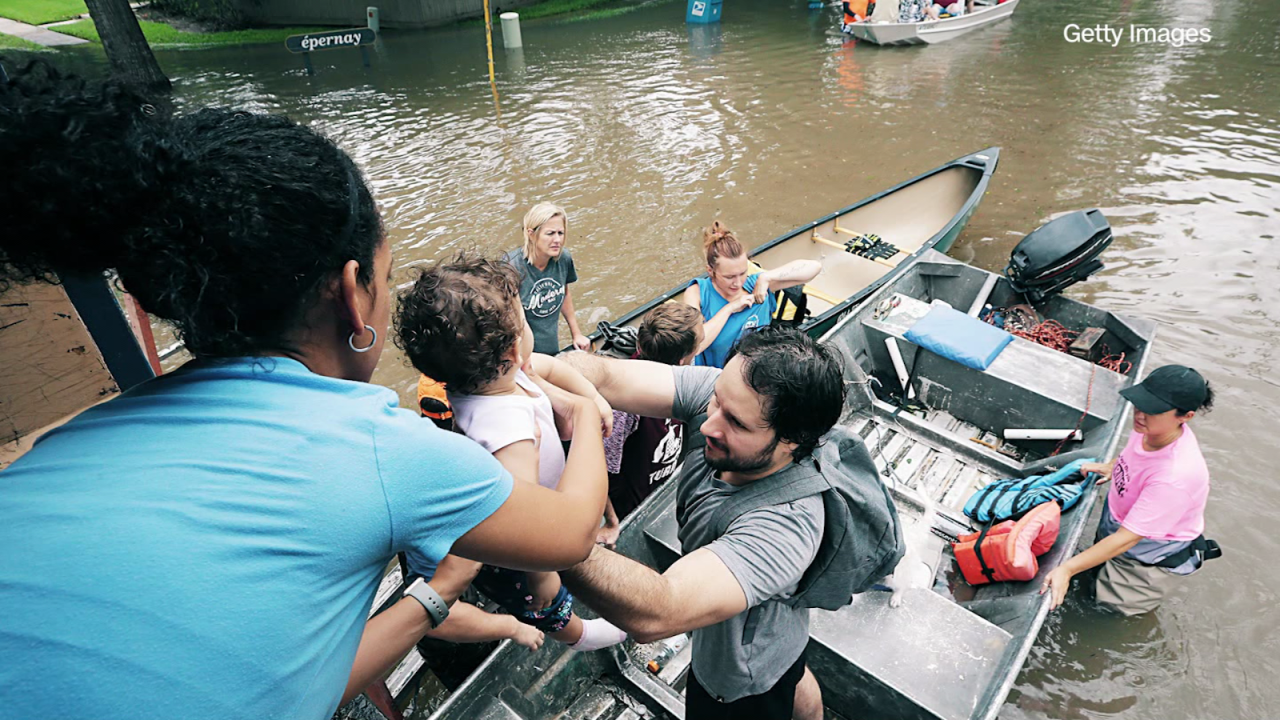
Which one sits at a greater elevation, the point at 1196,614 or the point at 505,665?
the point at 505,665

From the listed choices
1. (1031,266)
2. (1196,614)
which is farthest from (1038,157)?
(1196,614)

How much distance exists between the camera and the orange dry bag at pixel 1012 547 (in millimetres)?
3842

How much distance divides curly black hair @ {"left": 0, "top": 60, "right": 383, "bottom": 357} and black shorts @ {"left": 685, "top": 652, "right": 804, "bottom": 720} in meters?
2.11

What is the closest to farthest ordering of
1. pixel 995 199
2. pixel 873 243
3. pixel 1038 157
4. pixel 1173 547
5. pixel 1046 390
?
1. pixel 1173 547
2. pixel 1046 390
3. pixel 873 243
4. pixel 995 199
5. pixel 1038 157

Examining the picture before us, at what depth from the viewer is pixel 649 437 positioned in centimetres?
361

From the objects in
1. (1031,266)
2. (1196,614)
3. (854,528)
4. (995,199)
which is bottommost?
(1196,614)

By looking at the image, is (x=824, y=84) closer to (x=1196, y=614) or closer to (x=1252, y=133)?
(x=1252, y=133)

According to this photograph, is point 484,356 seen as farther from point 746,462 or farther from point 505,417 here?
point 746,462

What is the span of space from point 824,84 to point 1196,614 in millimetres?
14430

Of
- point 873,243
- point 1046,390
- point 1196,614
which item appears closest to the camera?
point 1196,614

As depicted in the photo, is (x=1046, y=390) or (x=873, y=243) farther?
(x=873, y=243)

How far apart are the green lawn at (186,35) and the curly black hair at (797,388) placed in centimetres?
2758

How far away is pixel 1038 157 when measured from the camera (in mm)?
11398

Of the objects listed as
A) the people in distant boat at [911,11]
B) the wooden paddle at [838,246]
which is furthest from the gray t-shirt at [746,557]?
the people in distant boat at [911,11]
